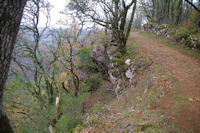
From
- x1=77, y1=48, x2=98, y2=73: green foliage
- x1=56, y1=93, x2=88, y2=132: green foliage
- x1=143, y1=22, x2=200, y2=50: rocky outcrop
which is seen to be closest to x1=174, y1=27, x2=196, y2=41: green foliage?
x1=143, y1=22, x2=200, y2=50: rocky outcrop

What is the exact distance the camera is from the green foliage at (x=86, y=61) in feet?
42.4

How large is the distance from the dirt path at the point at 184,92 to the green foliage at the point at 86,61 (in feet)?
20.5

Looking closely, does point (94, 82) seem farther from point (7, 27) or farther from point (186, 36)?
point (7, 27)

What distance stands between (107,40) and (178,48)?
20.0ft

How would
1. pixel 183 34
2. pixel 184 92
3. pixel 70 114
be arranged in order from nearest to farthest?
pixel 184 92 → pixel 70 114 → pixel 183 34

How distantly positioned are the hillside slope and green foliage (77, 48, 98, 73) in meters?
5.47

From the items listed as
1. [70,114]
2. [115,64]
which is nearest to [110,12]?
[115,64]

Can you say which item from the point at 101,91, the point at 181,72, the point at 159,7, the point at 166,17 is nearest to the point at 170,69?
the point at 181,72

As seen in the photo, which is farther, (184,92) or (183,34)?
(183,34)

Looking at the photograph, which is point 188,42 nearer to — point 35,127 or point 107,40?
point 107,40

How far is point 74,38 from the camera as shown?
1083cm

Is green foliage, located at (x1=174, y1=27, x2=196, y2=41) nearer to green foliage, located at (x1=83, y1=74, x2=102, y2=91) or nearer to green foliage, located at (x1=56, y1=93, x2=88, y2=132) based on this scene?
green foliage, located at (x1=83, y1=74, x2=102, y2=91)

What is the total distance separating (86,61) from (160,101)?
9.35m

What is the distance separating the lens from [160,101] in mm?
5324
